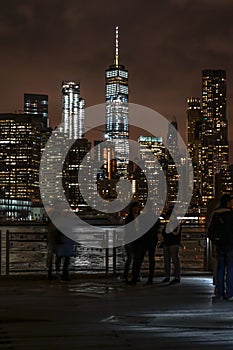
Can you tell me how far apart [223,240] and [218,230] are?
174 mm

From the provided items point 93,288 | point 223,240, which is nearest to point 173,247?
point 93,288

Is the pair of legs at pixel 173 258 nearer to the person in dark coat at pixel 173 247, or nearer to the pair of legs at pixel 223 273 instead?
the person in dark coat at pixel 173 247

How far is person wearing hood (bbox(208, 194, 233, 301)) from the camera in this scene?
11336 millimetres

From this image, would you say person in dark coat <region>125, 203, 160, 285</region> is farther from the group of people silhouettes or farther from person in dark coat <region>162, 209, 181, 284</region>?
person in dark coat <region>162, 209, 181, 284</region>

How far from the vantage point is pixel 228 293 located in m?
11.5

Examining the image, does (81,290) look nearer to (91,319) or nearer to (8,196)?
(91,319)

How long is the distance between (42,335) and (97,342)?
731mm

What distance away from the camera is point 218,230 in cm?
1138

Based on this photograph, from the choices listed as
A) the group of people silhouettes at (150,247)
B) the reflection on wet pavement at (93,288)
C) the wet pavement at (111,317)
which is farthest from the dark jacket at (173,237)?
the reflection on wet pavement at (93,288)

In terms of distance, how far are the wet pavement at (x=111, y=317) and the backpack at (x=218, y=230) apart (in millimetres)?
980

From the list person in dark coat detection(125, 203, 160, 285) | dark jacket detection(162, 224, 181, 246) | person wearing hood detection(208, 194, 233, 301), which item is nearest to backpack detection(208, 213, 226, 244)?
person wearing hood detection(208, 194, 233, 301)

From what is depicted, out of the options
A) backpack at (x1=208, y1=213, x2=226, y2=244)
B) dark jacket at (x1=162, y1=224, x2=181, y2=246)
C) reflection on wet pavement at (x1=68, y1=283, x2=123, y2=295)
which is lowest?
reflection on wet pavement at (x1=68, y1=283, x2=123, y2=295)

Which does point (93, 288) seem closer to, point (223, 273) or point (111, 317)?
point (223, 273)

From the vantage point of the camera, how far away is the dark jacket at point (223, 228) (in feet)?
37.2
